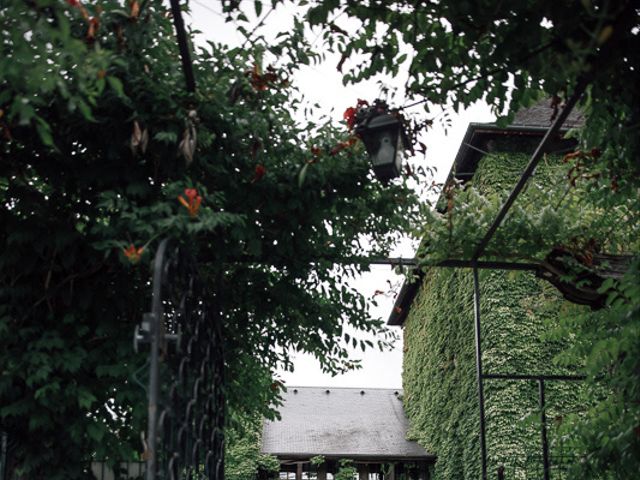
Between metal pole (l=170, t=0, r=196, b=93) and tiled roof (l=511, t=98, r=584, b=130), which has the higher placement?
tiled roof (l=511, t=98, r=584, b=130)

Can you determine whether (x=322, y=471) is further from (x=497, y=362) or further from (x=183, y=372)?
(x=183, y=372)

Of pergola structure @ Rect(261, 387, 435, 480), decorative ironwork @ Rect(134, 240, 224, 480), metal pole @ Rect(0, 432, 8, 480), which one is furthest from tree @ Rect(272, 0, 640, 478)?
pergola structure @ Rect(261, 387, 435, 480)

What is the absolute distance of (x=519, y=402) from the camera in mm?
12461

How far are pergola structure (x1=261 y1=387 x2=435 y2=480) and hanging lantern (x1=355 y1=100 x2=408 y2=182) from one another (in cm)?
1430

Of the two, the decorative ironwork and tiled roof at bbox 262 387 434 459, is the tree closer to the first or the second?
the decorative ironwork

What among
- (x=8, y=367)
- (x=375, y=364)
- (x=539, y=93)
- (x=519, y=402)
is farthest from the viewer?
(x=375, y=364)

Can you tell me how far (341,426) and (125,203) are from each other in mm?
17488

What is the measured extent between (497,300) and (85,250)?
8952 mm

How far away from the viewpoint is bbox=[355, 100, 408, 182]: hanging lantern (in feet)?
14.8

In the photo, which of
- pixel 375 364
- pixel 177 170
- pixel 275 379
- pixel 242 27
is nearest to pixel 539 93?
pixel 242 27

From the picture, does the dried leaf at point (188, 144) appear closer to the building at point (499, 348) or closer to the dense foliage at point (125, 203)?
the dense foliage at point (125, 203)

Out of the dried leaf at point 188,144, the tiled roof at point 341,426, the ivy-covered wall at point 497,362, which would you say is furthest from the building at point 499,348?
the dried leaf at point 188,144

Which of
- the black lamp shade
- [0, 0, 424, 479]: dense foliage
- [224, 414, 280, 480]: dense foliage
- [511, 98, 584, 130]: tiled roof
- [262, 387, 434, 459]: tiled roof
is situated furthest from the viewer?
[262, 387, 434, 459]: tiled roof

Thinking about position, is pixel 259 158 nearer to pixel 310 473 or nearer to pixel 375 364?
pixel 310 473
